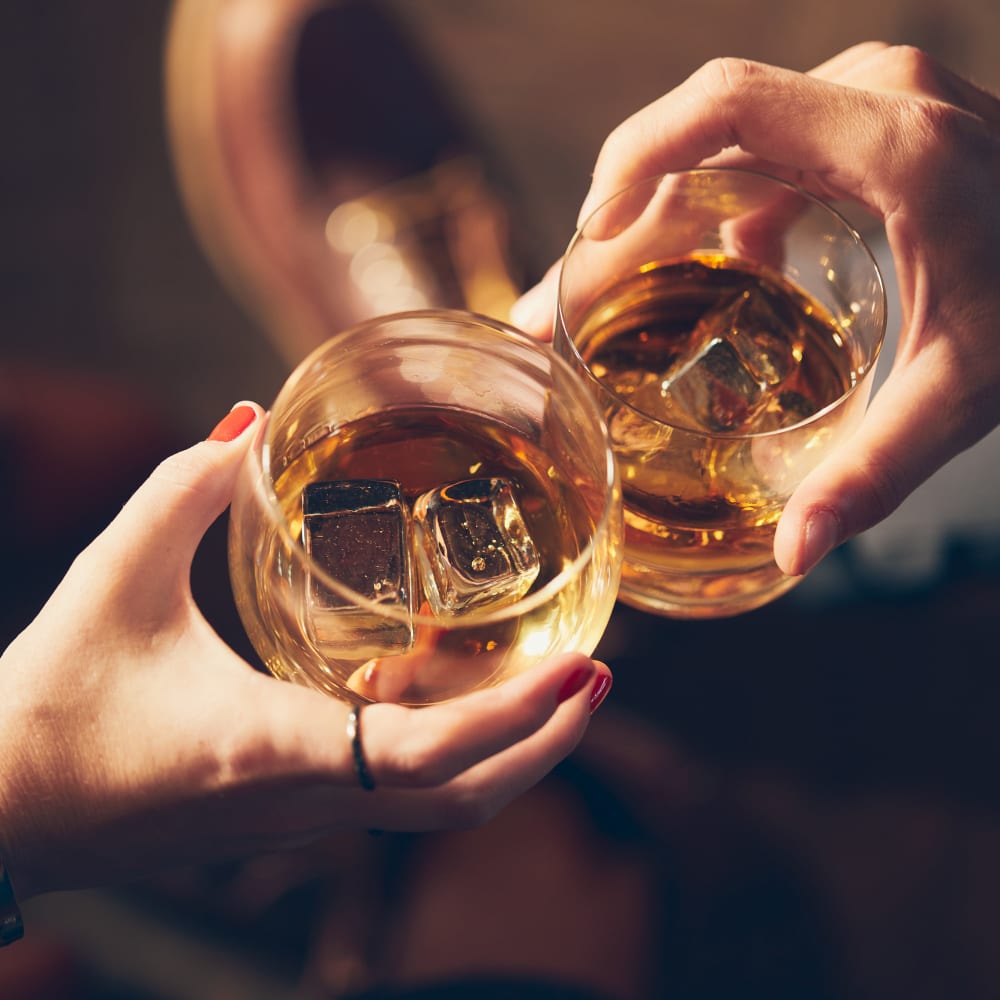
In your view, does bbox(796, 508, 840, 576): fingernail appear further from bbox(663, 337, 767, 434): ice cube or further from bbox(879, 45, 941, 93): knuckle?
bbox(879, 45, 941, 93): knuckle

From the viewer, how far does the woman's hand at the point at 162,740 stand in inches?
29.9

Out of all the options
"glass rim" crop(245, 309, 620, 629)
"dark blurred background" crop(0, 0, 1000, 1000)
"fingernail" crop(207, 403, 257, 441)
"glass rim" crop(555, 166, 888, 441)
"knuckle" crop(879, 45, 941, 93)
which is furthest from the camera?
"dark blurred background" crop(0, 0, 1000, 1000)

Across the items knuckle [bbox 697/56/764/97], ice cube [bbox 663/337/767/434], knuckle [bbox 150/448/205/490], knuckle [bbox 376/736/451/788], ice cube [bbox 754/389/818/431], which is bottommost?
knuckle [bbox 376/736/451/788]

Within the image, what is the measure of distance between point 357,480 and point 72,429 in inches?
30.4

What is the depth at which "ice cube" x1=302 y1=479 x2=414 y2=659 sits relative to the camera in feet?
2.43

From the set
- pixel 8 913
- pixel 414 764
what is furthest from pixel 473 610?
pixel 8 913

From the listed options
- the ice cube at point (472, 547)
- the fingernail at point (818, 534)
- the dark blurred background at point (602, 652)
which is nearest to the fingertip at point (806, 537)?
the fingernail at point (818, 534)

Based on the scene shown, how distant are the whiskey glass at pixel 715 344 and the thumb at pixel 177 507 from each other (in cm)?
31

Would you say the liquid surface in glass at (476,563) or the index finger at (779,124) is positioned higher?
the index finger at (779,124)

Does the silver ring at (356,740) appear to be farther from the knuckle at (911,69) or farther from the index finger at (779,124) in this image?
the knuckle at (911,69)

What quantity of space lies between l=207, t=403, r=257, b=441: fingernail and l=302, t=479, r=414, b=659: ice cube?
12cm

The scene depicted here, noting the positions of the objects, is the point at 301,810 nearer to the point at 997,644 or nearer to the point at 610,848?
the point at 610,848

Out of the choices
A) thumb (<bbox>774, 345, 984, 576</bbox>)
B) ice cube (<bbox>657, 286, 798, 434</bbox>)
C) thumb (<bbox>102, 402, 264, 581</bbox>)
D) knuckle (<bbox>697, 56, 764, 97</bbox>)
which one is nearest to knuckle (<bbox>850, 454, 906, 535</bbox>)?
thumb (<bbox>774, 345, 984, 576</bbox>)

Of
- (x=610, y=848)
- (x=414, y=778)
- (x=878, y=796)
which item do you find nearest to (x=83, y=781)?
(x=414, y=778)
